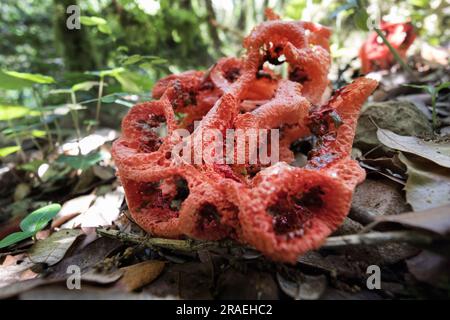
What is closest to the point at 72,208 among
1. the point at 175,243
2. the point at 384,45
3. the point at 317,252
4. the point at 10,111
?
the point at 10,111

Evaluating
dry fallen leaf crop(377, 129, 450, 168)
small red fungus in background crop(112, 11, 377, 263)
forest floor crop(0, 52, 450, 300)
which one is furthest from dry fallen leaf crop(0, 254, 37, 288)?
dry fallen leaf crop(377, 129, 450, 168)

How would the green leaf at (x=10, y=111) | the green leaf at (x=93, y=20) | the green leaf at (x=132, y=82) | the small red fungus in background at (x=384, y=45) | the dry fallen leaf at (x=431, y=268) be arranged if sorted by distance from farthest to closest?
the small red fungus in background at (x=384, y=45) < the green leaf at (x=132, y=82) < the green leaf at (x=93, y=20) < the green leaf at (x=10, y=111) < the dry fallen leaf at (x=431, y=268)

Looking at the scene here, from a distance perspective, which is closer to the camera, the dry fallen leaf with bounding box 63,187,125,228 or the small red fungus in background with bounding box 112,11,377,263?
the small red fungus in background with bounding box 112,11,377,263

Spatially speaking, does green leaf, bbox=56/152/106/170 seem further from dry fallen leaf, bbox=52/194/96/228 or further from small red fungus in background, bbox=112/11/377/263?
small red fungus in background, bbox=112/11/377/263

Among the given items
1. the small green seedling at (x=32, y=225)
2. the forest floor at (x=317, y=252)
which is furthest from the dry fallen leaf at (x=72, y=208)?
the small green seedling at (x=32, y=225)

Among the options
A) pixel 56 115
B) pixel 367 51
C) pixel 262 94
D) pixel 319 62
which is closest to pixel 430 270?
pixel 319 62

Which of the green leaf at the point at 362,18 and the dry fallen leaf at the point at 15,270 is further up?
the green leaf at the point at 362,18

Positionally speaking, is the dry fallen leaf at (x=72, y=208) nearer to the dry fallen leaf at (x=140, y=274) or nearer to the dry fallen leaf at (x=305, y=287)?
the dry fallen leaf at (x=140, y=274)

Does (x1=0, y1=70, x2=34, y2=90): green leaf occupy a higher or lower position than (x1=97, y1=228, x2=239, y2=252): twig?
higher
